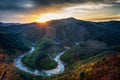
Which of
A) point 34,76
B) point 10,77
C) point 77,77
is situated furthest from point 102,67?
point 10,77

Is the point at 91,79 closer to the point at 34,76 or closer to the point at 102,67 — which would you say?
the point at 102,67

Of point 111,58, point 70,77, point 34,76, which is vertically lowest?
point 34,76

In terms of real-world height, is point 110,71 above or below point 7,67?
above

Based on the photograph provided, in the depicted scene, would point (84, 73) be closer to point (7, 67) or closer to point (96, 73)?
point (96, 73)

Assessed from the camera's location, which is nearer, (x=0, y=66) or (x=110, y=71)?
(x=110, y=71)

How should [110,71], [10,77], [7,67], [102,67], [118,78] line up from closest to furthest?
[118,78], [110,71], [102,67], [10,77], [7,67]

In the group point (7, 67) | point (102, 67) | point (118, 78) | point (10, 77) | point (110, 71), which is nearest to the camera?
point (118, 78)

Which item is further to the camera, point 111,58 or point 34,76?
point 34,76

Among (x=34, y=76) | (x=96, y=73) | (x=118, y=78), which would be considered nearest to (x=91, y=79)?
(x=96, y=73)

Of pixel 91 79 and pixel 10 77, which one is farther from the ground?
pixel 91 79
